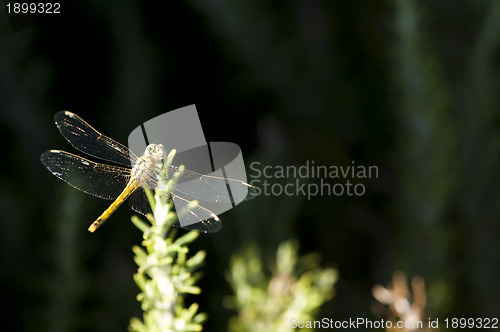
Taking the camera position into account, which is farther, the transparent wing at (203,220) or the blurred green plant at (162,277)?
the transparent wing at (203,220)

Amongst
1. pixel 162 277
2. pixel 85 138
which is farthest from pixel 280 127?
pixel 162 277

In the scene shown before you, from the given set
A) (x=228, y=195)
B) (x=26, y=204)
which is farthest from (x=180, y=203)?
(x=26, y=204)

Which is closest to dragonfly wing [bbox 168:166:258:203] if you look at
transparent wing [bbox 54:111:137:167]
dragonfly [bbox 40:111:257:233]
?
dragonfly [bbox 40:111:257:233]

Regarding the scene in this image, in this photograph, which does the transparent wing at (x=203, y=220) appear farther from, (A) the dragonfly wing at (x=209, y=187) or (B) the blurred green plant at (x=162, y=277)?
(B) the blurred green plant at (x=162, y=277)

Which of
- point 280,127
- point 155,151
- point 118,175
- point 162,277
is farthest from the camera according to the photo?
point 280,127

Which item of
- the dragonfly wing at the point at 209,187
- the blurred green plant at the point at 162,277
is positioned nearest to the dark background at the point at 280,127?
the dragonfly wing at the point at 209,187

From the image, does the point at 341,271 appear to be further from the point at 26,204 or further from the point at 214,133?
the point at 26,204

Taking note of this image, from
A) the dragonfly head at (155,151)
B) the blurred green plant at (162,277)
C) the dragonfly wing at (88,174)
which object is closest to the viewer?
the blurred green plant at (162,277)

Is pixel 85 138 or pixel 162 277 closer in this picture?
pixel 162 277

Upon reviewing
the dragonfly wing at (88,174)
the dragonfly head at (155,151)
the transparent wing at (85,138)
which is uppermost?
the transparent wing at (85,138)

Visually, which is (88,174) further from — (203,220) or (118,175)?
(203,220)
